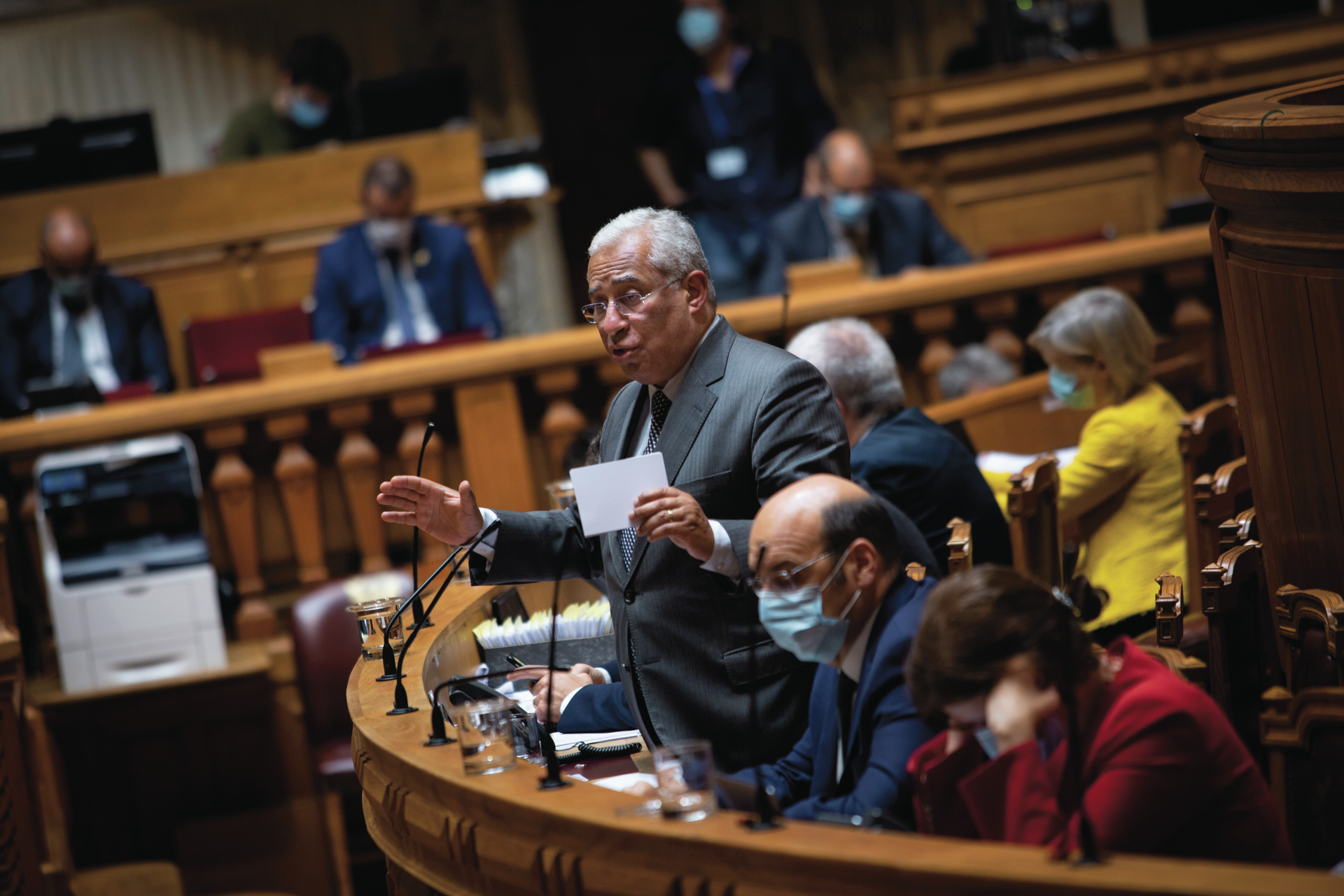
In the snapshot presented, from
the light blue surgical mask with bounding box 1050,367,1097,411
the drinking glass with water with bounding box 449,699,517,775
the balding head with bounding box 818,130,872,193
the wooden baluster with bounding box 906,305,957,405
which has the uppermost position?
the balding head with bounding box 818,130,872,193

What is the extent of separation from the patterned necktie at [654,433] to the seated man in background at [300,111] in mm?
4706

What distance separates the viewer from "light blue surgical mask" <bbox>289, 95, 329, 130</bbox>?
21.6ft

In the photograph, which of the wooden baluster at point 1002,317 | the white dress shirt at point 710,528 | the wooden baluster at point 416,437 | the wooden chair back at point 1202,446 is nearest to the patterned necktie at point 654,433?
the white dress shirt at point 710,528

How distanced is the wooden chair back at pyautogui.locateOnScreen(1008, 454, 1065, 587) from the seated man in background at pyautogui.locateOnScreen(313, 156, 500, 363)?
285 centimetres

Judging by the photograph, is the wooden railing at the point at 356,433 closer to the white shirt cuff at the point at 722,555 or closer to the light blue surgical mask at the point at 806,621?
the white shirt cuff at the point at 722,555

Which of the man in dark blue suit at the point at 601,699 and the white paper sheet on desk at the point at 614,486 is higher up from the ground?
the white paper sheet on desk at the point at 614,486

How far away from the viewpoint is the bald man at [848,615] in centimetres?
182

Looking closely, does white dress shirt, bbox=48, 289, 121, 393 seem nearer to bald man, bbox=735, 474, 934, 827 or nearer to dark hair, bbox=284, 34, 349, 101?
dark hair, bbox=284, 34, 349, 101

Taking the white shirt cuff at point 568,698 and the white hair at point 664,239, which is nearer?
the white hair at point 664,239

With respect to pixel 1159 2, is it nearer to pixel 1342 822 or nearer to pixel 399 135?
pixel 399 135

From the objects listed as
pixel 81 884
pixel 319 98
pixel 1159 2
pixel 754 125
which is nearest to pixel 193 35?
pixel 319 98

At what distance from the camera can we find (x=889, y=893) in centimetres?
142

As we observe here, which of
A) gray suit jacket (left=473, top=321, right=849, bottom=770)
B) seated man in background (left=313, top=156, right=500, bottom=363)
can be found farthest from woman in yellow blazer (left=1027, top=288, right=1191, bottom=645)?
seated man in background (left=313, top=156, right=500, bottom=363)

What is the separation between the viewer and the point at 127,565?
4027 mm
